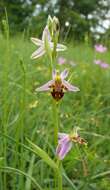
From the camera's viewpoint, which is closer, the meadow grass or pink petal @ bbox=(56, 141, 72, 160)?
pink petal @ bbox=(56, 141, 72, 160)

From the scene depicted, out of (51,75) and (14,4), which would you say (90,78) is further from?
(14,4)

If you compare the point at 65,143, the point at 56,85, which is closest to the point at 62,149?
the point at 65,143

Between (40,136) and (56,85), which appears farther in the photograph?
(40,136)

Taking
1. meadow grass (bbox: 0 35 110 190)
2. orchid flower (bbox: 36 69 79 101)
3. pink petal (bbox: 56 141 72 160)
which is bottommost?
meadow grass (bbox: 0 35 110 190)

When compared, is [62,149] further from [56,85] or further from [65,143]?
[56,85]

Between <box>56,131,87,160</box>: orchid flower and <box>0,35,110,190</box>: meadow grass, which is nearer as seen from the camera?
<box>56,131,87,160</box>: orchid flower

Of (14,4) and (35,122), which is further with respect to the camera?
(14,4)

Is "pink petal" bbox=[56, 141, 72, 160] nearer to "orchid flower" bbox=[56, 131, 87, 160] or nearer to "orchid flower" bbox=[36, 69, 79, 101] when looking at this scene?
"orchid flower" bbox=[56, 131, 87, 160]

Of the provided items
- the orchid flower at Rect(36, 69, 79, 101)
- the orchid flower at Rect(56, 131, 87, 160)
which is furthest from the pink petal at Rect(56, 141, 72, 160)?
the orchid flower at Rect(36, 69, 79, 101)

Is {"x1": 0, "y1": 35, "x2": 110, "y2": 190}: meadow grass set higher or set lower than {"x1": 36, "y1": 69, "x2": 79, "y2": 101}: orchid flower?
lower

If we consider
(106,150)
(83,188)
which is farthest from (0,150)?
(106,150)

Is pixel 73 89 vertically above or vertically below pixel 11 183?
above
